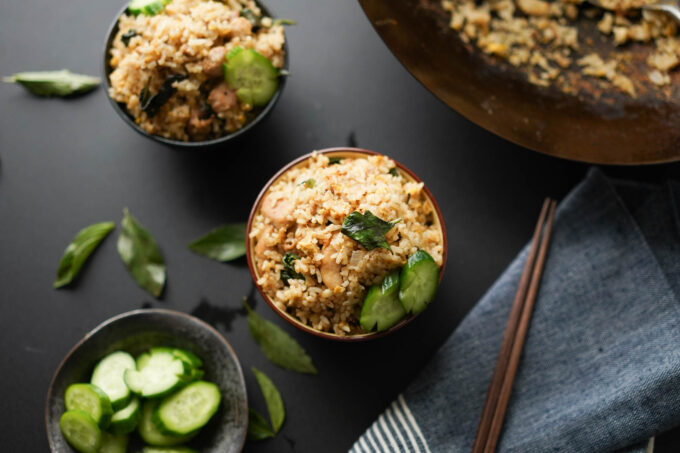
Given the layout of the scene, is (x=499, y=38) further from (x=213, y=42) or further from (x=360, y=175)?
(x=213, y=42)

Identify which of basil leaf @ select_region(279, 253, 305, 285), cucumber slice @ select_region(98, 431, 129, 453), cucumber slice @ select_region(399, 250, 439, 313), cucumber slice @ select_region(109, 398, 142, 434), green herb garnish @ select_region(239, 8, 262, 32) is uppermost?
green herb garnish @ select_region(239, 8, 262, 32)

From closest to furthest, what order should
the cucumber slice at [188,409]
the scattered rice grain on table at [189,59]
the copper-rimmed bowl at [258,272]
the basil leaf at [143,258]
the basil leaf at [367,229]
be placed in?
the basil leaf at [367,229], the copper-rimmed bowl at [258,272], the scattered rice grain on table at [189,59], the cucumber slice at [188,409], the basil leaf at [143,258]

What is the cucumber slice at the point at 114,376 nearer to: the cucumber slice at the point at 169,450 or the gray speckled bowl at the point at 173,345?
the gray speckled bowl at the point at 173,345

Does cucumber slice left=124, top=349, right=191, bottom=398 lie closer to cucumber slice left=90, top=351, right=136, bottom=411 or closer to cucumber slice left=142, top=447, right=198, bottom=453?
cucumber slice left=90, top=351, right=136, bottom=411

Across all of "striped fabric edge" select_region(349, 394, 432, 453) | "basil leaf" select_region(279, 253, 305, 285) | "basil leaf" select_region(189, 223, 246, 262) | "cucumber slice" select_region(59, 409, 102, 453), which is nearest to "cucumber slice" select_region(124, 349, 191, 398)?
"cucumber slice" select_region(59, 409, 102, 453)

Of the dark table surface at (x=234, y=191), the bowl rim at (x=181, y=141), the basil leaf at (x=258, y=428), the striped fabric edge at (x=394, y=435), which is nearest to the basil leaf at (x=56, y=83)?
the dark table surface at (x=234, y=191)

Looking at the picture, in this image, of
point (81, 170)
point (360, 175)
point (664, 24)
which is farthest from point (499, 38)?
point (81, 170)
